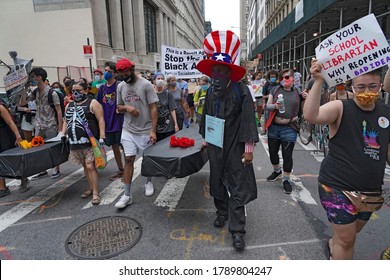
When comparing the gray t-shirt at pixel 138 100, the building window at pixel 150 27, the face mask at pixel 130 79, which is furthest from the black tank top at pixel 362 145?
the building window at pixel 150 27

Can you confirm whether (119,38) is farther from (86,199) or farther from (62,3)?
(86,199)

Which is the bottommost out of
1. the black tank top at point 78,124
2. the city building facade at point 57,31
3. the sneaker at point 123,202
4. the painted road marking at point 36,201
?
the painted road marking at point 36,201

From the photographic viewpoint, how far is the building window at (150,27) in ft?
110

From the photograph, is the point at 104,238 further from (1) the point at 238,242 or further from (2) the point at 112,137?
(2) the point at 112,137

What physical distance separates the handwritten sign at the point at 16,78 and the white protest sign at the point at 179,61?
3.65 metres

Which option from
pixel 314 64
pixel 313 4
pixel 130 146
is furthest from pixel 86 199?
pixel 313 4

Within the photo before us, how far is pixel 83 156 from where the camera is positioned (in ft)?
15.0

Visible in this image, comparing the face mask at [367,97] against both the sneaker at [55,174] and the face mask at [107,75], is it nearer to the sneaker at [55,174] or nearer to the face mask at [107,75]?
the face mask at [107,75]

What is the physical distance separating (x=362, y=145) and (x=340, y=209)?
53 cm

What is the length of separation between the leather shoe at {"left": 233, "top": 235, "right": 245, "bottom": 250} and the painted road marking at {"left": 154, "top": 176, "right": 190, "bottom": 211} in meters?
1.34

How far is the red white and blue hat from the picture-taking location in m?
3.09

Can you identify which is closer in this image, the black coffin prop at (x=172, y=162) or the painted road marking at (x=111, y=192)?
the black coffin prop at (x=172, y=162)

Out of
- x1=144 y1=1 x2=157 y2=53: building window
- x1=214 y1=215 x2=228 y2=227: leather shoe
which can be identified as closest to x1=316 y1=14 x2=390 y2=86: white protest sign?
x1=214 y1=215 x2=228 y2=227: leather shoe

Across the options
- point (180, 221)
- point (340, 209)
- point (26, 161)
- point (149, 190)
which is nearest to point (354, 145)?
point (340, 209)
